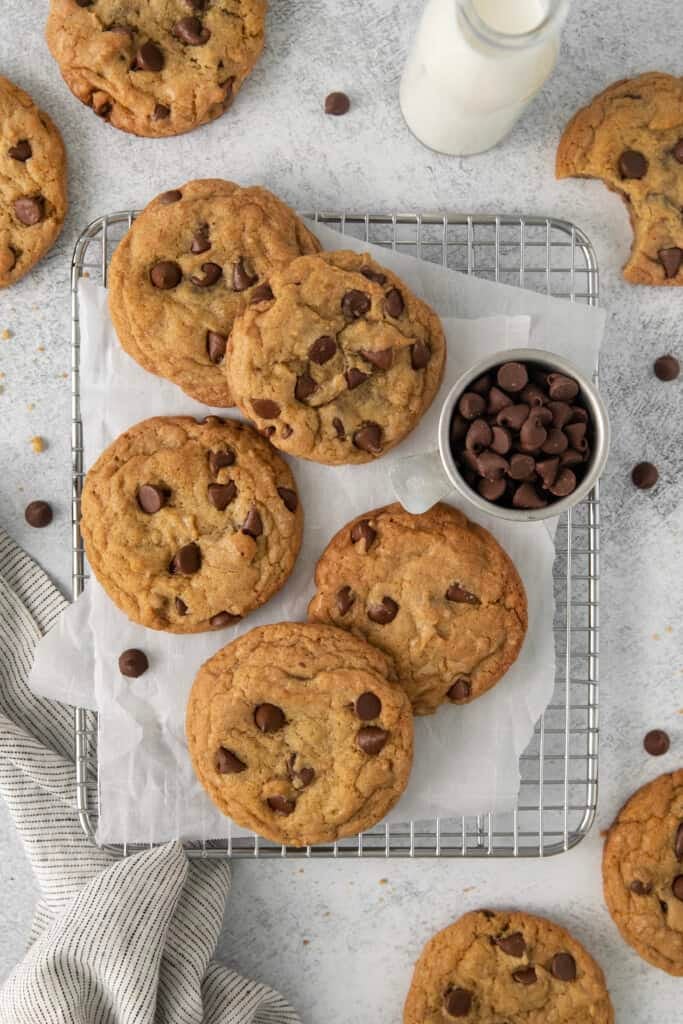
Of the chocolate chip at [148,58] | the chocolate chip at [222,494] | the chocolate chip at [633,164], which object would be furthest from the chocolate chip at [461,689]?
the chocolate chip at [148,58]

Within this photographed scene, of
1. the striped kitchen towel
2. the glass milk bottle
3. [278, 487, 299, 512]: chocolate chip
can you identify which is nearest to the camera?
the glass milk bottle

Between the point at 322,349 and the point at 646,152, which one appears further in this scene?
the point at 646,152

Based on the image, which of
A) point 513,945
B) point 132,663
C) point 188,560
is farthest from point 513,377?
point 513,945

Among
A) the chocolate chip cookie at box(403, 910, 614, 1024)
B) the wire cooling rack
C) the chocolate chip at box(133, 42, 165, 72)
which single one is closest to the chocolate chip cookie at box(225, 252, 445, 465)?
the wire cooling rack

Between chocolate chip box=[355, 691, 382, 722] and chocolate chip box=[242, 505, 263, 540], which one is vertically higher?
chocolate chip box=[242, 505, 263, 540]

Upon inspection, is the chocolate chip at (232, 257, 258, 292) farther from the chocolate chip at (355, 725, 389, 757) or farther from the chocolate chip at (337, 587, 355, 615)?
the chocolate chip at (355, 725, 389, 757)

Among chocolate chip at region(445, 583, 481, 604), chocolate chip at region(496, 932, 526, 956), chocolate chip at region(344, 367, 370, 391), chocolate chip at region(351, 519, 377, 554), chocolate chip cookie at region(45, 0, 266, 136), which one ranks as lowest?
chocolate chip at region(496, 932, 526, 956)

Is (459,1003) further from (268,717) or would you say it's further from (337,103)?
(337,103)

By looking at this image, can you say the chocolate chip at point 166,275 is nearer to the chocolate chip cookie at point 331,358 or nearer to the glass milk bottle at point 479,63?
the chocolate chip cookie at point 331,358
